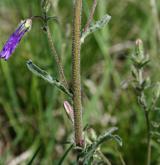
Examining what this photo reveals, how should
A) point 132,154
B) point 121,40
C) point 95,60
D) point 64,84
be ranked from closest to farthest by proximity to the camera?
point 64,84 < point 132,154 < point 95,60 < point 121,40

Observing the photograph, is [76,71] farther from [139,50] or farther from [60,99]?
[60,99]

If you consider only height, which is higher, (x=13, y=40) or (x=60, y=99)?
(x=13, y=40)

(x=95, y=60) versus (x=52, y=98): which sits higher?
(x=95, y=60)

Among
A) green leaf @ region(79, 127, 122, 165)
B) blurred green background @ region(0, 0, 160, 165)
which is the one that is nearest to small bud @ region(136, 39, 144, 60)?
blurred green background @ region(0, 0, 160, 165)

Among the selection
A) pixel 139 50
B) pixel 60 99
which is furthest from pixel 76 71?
pixel 60 99

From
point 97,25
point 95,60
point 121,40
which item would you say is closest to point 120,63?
point 121,40

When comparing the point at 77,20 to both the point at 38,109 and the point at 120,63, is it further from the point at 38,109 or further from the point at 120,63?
the point at 120,63
